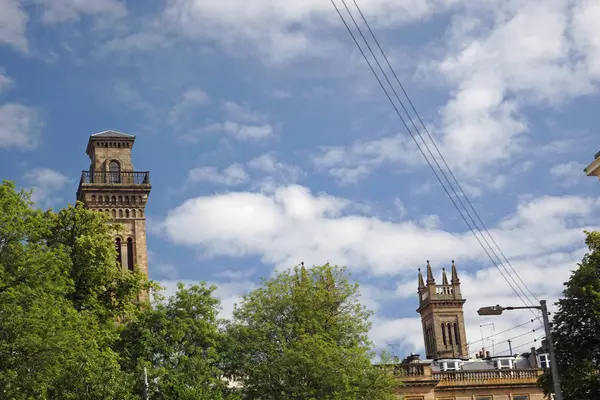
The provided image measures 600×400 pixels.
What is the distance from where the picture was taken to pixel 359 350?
191ft

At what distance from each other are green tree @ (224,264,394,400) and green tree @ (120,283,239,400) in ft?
5.70

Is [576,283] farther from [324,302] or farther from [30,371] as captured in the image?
[30,371]

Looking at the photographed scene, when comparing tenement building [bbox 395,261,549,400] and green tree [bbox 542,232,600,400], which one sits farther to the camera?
tenement building [bbox 395,261,549,400]

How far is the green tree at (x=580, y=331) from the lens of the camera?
52906mm

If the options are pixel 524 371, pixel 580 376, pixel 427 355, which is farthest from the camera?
pixel 427 355

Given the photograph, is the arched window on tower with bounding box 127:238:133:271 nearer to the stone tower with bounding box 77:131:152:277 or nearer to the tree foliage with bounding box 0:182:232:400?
the stone tower with bounding box 77:131:152:277

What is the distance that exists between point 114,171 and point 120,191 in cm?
329

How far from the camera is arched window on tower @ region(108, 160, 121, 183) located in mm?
86875

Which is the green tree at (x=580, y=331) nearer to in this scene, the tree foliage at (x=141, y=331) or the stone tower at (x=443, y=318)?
the tree foliage at (x=141, y=331)

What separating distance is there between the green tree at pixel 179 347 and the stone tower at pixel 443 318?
65.3m

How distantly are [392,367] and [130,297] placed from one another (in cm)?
1685

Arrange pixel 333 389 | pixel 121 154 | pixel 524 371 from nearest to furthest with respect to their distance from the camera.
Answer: pixel 333 389 < pixel 524 371 < pixel 121 154

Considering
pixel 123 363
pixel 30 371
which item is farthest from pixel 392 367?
pixel 30 371

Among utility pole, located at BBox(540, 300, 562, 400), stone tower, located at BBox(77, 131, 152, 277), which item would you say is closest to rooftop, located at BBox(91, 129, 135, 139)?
stone tower, located at BBox(77, 131, 152, 277)
